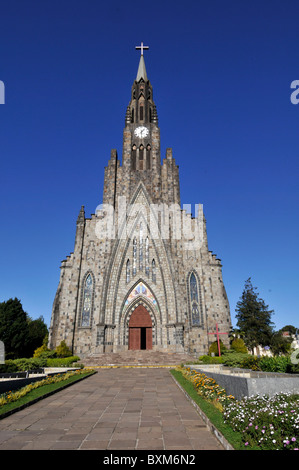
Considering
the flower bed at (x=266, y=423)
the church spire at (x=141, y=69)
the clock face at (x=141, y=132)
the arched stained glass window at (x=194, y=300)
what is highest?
the church spire at (x=141, y=69)

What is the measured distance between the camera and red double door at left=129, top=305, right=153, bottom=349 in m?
29.4

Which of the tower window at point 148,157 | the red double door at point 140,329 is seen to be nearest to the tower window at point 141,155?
the tower window at point 148,157

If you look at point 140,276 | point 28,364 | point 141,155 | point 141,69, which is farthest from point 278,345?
point 141,69

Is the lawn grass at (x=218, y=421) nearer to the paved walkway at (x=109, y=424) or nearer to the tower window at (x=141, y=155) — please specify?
the paved walkway at (x=109, y=424)

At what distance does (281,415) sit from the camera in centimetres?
568

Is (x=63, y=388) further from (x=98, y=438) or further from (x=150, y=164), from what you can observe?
(x=150, y=164)

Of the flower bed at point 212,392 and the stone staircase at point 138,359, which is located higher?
the flower bed at point 212,392

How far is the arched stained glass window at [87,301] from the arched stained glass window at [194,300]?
36.9ft

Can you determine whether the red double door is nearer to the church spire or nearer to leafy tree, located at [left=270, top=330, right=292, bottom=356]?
leafy tree, located at [left=270, top=330, right=292, bottom=356]

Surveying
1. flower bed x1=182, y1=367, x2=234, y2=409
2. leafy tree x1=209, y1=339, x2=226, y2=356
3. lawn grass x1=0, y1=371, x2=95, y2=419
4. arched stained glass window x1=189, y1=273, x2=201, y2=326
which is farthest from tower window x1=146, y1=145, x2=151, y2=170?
flower bed x1=182, y1=367, x2=234, y2=409

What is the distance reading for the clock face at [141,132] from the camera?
38.7 meters

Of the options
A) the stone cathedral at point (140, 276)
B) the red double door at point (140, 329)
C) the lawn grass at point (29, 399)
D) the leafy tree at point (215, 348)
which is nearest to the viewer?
the lawn grass at point (29, 399)

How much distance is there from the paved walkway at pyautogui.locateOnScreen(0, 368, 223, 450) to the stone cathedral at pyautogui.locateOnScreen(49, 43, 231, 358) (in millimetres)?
18711

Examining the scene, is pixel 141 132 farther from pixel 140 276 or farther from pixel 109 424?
pixel 109 424
